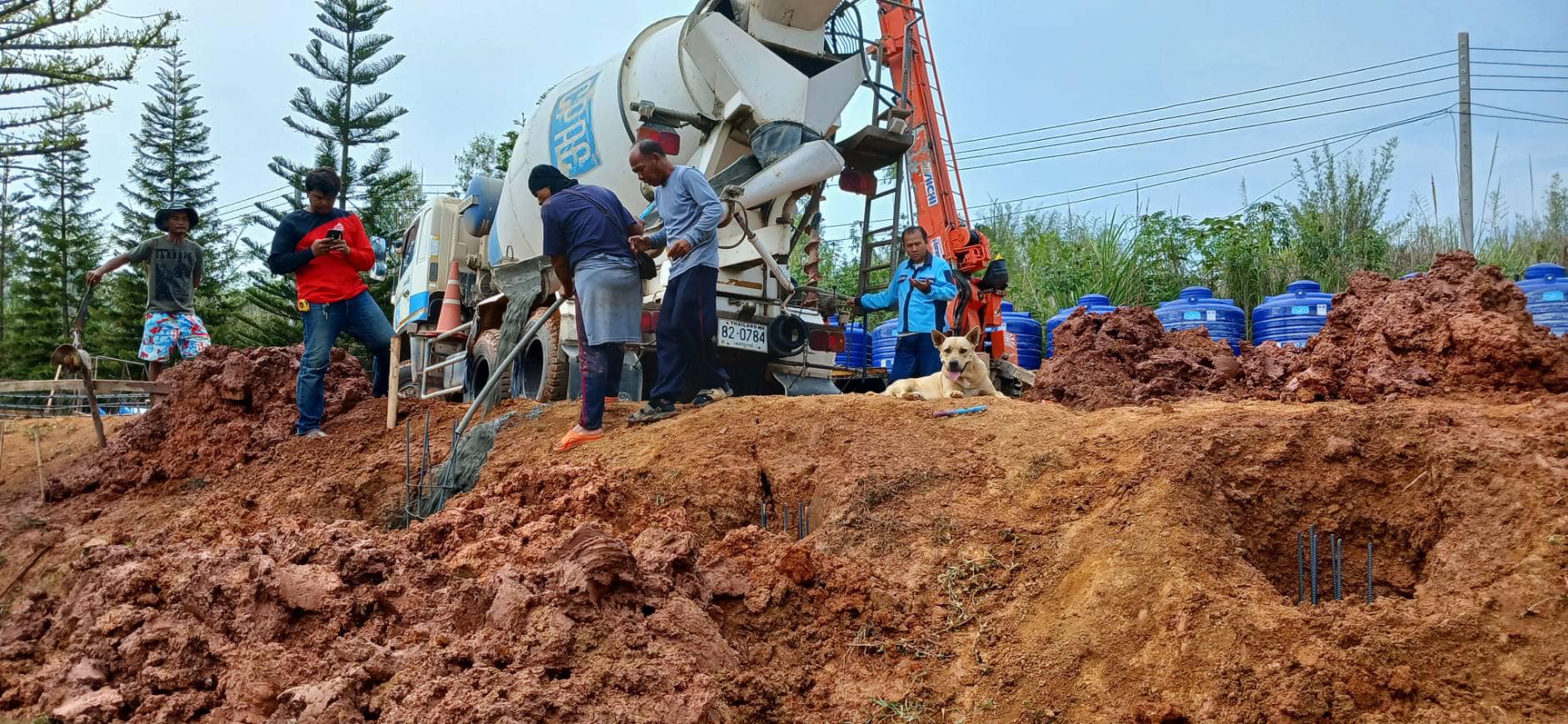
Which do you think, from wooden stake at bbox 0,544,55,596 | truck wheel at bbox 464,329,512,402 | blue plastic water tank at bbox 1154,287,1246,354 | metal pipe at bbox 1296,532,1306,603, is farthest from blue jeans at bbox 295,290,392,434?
→ blue plastic water tank at bbox 1154,287,1246,354

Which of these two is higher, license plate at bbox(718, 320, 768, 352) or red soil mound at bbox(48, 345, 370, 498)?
license plate at bbox(718, 320, 768, 352)

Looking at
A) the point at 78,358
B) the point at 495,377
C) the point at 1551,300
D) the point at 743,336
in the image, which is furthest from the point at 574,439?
the point at 1551,300

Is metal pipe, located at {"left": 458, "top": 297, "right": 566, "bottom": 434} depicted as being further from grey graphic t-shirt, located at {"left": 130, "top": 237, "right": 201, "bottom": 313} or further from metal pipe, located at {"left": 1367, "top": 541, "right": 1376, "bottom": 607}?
metal pipe, located at {"left": 1367, "top": 541, "right": 1376, "bottom": 607}

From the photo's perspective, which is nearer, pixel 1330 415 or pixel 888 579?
pixel 888 579

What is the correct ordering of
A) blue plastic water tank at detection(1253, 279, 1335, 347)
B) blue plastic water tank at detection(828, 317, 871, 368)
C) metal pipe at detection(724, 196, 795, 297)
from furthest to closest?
blue plastic water tank at detection(828, 317, 871, 368)
blue plastic water tank at detection(1253, 279, 1335, 347)
metal pipe at detection(724, 196, 795, 297)

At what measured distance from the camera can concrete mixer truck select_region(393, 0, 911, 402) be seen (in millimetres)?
7410

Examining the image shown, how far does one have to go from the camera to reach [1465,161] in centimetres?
1462

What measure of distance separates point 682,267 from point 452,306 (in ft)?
18.3

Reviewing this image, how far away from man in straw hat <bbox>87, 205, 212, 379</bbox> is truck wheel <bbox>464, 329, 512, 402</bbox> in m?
2.18

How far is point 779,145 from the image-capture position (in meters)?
7.45

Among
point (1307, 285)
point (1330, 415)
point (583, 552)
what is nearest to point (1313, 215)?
point (1307, 285)

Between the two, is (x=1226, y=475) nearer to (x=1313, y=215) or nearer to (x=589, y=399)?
(x=589, y=399)

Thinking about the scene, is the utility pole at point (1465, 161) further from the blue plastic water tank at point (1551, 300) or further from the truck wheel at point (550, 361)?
the truck wheel at point (550, 361)

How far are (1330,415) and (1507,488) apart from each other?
745 mm
